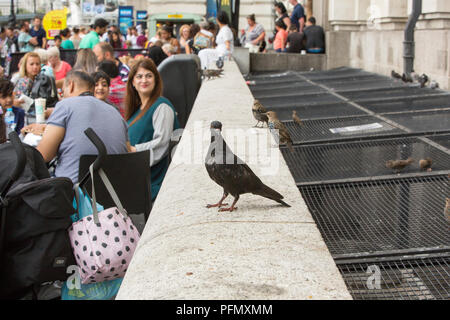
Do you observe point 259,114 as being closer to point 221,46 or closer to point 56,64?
point 56,64

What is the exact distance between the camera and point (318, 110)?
383 inches

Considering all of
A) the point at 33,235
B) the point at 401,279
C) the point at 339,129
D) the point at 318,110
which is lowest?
the point at 401,279

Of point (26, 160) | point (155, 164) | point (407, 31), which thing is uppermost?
point (407, 31)

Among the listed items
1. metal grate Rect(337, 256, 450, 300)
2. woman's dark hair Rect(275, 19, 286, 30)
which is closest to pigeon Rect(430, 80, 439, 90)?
metal grate Rect(337, 256, 450, 300)

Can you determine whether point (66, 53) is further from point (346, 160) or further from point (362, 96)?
point (346, 160)

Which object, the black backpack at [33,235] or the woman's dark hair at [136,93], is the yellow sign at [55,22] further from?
the black backpack at [33,235]

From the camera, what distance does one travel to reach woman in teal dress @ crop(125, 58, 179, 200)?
23.2 ft

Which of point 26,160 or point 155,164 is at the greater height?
point 26,160

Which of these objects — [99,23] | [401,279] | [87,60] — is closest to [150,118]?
[87,60]

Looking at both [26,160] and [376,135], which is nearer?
[26,160]

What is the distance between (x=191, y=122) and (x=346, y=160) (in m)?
1.50

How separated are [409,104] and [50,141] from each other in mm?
5423
